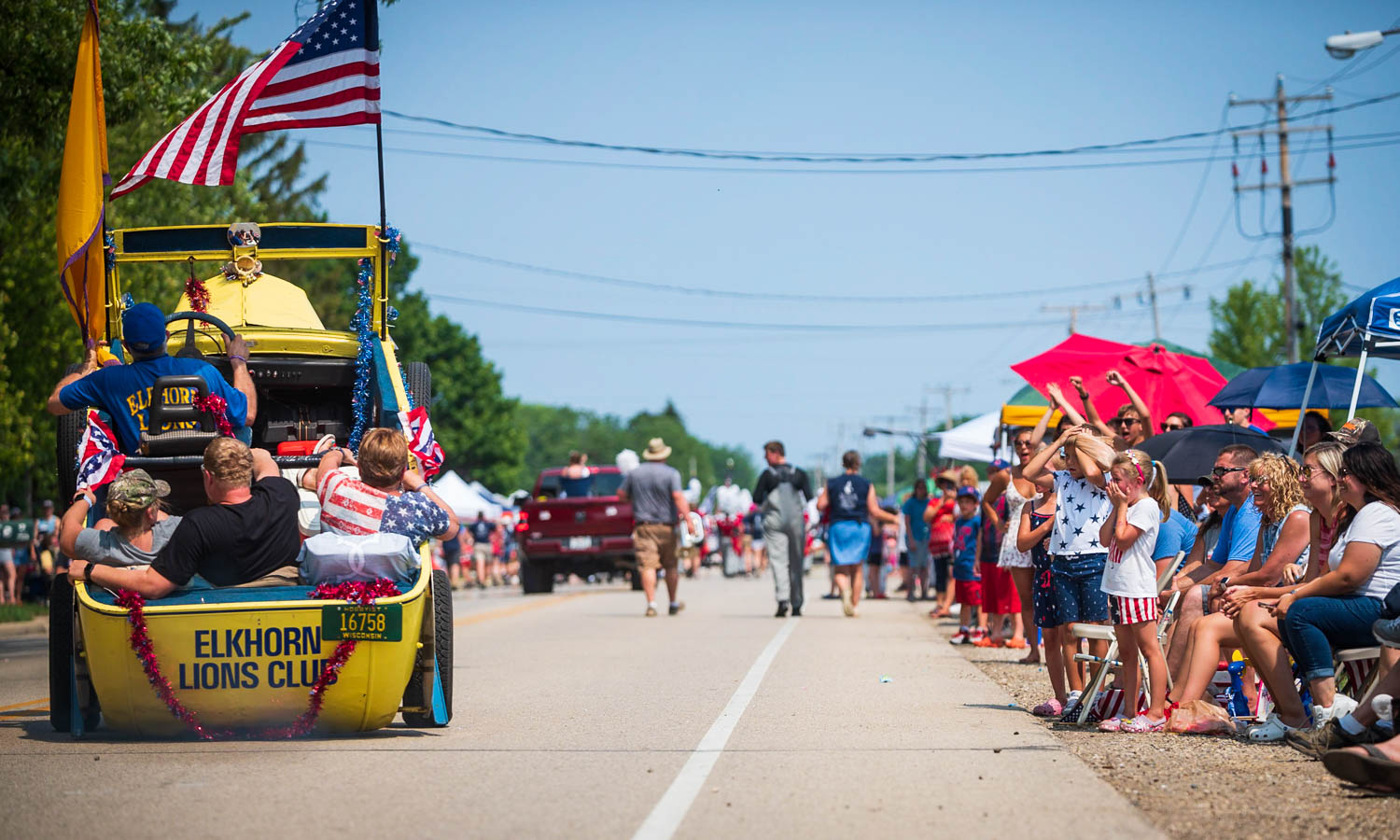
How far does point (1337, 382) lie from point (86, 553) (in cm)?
1095

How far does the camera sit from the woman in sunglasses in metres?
7.30

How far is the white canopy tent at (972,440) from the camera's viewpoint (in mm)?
23766

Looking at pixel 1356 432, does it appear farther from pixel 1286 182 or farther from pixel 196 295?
pixel 1286 182

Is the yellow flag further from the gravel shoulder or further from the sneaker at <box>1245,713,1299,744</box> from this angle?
the sneaker at <box>1245,713,1299,744</box>

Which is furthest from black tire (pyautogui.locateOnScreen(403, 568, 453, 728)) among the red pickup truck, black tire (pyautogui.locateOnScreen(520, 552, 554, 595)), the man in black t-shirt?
black tire (pyautogui.locateOnScreen(520, 552, 554, 595))

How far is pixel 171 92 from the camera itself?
62.3 ft

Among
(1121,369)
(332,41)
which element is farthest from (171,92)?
(1121,369)

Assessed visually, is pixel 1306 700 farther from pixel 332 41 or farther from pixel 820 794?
pixel 332 41

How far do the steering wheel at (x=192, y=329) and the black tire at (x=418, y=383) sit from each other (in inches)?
56.9

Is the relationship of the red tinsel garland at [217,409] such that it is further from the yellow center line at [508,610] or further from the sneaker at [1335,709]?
the yellow center line at [508,610]

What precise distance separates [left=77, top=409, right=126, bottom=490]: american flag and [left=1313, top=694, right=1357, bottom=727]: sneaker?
6291 millimetres

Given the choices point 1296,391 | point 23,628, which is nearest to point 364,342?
point 1296,391

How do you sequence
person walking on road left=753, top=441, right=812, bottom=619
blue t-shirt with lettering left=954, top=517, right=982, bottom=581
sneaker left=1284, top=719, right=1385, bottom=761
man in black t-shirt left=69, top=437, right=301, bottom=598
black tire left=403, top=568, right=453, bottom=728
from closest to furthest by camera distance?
sneaker left=1284, top=719, right=1385, bottom=761, man in black t-shirt left=69, top=437, right=301, bottom=598, black tire left=403, top=568, right=453, bottom=728, blue t-shirt with lettering left=954, top=517, right=982, bottom=581, person walking on road left=753, top=441, right=812, bottom=619

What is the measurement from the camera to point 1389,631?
6586 millimetres
